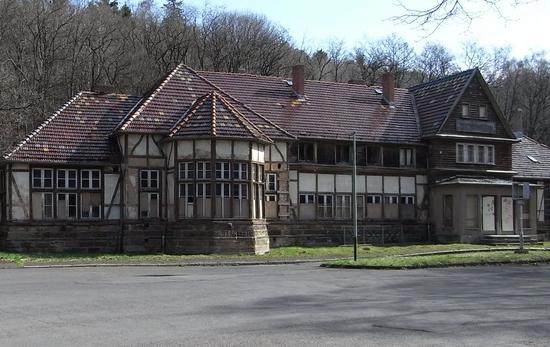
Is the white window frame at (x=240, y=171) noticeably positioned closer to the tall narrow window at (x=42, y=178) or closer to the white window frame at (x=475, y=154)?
the tall narrow window at (x=42, y=178)

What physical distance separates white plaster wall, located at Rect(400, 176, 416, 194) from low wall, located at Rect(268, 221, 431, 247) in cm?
206

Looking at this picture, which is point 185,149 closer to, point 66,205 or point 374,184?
point 66,205

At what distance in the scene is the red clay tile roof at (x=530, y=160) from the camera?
151 ft

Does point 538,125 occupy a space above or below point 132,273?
above

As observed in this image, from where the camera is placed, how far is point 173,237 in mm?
32719

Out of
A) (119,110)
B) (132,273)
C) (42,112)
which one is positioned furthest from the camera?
(42,112)

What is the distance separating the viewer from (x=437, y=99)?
4372 centimetres

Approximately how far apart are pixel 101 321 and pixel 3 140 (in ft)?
98.8

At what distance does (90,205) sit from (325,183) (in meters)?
13.1

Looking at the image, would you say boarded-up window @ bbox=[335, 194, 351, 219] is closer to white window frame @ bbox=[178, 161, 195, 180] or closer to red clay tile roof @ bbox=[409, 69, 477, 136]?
red clay tile roof @ bbox=[409, 69, 477, 136]

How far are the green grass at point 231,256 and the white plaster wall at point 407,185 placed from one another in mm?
5285

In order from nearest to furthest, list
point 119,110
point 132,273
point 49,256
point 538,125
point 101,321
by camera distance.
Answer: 1. point 101,321
2. point 132,273
3. point 49,256
4. point 119,110
5. point 538,125

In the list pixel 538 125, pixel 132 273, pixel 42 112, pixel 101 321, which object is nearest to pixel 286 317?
pixel 101 321

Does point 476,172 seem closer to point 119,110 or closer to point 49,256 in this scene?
point 119,110
